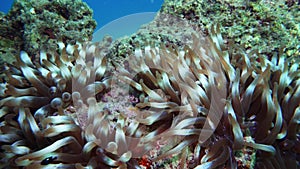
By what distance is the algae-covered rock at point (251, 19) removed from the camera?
3.19m

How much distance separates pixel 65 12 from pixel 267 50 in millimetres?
3079

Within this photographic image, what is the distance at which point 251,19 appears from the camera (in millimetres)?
3369

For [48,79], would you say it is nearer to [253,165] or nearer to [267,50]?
[253,165]

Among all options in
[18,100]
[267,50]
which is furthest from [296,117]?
[18,100]

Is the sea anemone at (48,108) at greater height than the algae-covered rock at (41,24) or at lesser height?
lesser

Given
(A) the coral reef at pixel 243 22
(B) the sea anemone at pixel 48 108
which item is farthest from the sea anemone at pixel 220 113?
(A) the coral reef at pixel 243 22

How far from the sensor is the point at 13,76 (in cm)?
252

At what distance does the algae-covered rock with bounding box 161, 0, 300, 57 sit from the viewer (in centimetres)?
319

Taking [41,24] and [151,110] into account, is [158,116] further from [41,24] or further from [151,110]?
[41,24]

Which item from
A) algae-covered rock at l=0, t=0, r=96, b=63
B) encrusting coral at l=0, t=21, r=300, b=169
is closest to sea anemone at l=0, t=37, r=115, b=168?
encrusting coral at l=0, t=21, r=300, b=169

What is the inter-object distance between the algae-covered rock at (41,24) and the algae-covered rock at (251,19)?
147 centimetres

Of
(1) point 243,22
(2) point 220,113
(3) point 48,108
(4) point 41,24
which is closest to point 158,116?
(2) point 220,113

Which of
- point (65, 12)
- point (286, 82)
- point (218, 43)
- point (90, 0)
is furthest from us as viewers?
point (90, 0)

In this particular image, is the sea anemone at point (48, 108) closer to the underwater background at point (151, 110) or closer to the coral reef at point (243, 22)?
the underwater background at point (151, 110)
